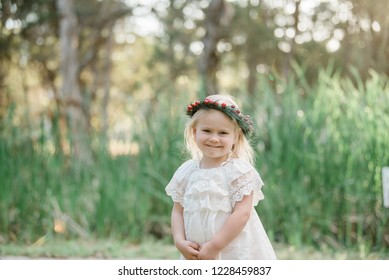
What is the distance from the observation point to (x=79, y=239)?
3311mm

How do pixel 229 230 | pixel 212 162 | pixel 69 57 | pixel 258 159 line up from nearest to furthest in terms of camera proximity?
1. pixel 229 230
2. pixel 212 162
3. pixel 258 159
4. pixel 69 57

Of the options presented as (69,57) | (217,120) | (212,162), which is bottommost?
(212,162)

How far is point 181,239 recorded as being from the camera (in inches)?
66.4

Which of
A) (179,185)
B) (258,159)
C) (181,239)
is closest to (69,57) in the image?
(258,159)

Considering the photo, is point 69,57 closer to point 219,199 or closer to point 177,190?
point 177,190

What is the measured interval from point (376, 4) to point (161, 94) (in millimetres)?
1366

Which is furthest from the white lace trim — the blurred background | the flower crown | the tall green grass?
the tall green grass

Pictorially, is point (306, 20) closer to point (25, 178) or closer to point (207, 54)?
point (207, 54)

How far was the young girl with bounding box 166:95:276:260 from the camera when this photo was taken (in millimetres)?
1641

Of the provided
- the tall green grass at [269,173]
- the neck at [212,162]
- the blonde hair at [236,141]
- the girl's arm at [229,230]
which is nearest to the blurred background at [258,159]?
the tall green grass at [269,173]

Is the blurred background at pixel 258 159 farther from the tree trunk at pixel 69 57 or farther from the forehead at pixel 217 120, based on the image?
the tree trunk at pixel 69 57

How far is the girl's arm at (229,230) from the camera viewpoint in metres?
1.61

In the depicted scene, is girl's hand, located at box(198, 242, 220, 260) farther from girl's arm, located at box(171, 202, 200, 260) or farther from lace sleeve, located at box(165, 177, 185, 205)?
lace sleeve, located at box(165, 177, 185, 205)

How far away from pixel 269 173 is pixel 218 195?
4.91ft
